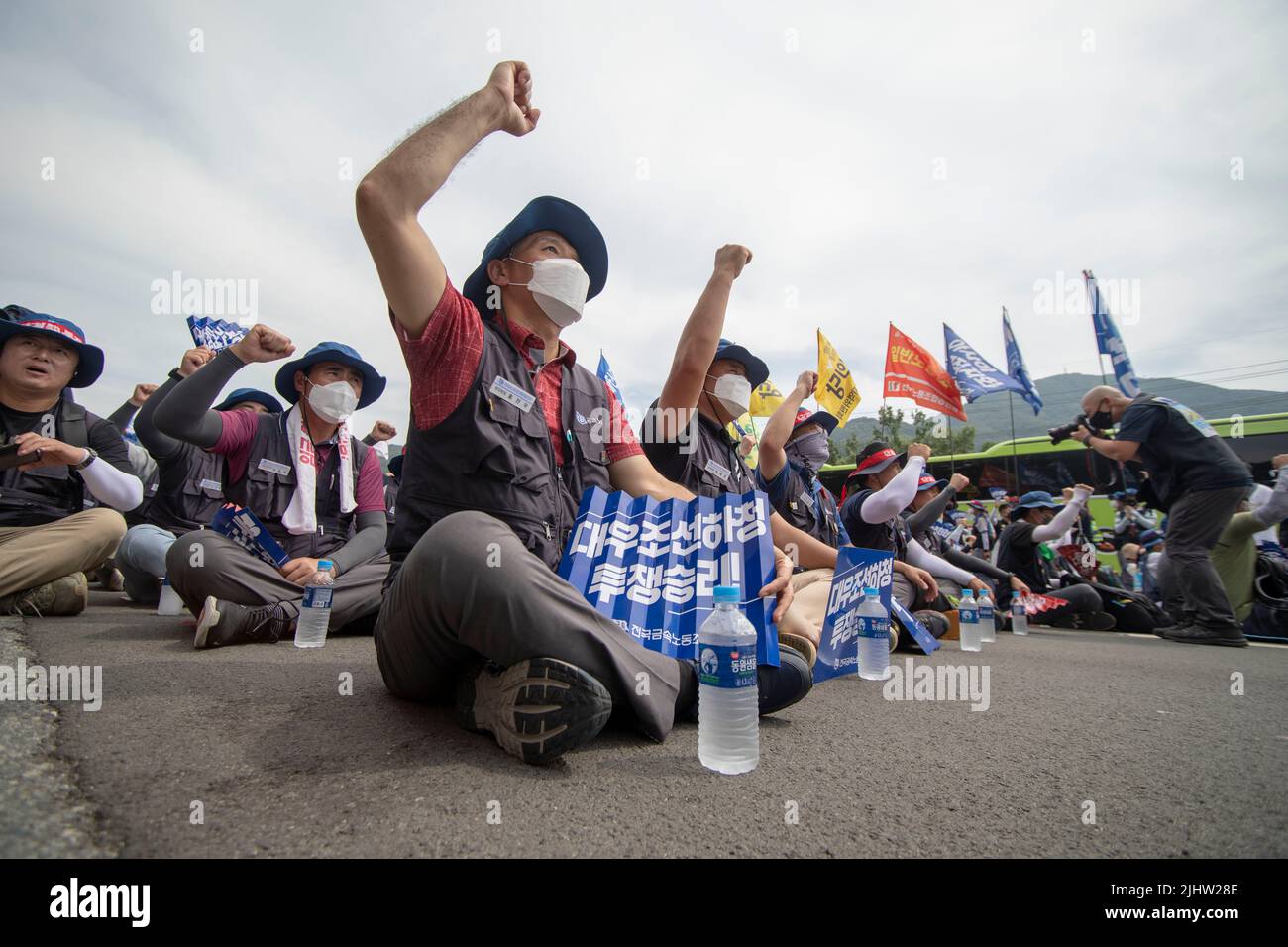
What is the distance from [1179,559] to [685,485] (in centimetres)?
473

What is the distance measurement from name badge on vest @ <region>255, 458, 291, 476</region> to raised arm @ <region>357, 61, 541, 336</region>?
249 cm

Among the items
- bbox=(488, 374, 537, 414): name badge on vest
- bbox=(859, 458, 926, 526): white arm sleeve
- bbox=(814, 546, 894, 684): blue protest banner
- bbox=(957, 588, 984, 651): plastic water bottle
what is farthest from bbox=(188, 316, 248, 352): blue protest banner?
bbox=(957, 588, 984, 651): plastic water bottle

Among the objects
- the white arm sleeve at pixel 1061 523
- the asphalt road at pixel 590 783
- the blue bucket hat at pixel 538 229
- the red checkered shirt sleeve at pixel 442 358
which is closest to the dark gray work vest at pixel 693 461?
the blue bucket hat at pixel 538 229

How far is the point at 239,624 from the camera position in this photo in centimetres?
295

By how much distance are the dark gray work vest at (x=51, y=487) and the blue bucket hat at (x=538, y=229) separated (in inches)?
126

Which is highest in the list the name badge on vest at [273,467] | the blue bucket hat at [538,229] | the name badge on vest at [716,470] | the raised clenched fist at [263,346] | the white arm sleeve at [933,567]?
the blue bucket hat at [538,229]

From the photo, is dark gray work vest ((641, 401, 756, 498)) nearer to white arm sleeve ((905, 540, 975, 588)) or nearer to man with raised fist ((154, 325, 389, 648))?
man with raised fist ((154, 325, 389, 648))

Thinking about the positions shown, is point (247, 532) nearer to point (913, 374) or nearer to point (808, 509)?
point (808, 509)

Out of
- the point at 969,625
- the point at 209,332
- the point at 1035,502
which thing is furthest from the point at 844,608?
the point at 1035,502

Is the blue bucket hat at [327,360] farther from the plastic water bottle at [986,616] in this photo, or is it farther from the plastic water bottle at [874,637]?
the plastic water bottle at [986,616]

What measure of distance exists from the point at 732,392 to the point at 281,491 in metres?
2.86

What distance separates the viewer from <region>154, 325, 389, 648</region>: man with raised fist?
317 centimetres

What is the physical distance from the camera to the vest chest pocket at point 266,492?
3.70 m

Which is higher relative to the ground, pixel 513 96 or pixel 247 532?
pixel 513 96
